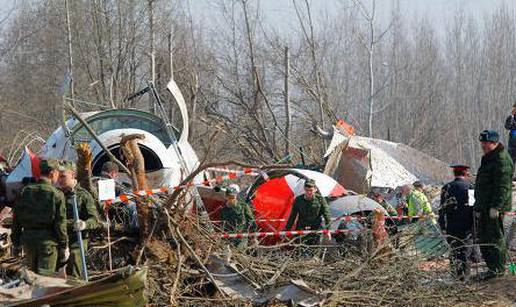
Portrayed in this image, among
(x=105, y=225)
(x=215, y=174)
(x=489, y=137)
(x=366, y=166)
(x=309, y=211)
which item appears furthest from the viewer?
(x=215, y=174)

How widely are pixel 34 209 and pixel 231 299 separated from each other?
2.05m

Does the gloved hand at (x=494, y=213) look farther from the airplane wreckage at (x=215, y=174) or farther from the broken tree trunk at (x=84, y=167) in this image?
the broken tree trunk at (x=84, y=167)

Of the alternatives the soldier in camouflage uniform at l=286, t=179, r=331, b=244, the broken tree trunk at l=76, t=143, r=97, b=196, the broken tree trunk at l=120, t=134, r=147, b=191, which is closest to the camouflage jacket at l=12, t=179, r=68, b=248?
the broken tree trunk at l=76, t=143, r=97, b=196

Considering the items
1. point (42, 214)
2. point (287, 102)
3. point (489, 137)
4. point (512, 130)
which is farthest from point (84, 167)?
point (287, 102)

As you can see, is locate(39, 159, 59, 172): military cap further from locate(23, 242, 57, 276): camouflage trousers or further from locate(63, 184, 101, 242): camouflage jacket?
locate(23, 242, 57, 276): camouflage trousers

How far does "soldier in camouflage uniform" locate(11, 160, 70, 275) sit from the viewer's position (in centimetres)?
796

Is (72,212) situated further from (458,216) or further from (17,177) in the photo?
(458,216)

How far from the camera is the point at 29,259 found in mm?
8039

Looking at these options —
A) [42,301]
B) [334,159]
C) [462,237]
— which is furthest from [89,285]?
[334,159]

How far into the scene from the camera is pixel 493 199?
32.6ft

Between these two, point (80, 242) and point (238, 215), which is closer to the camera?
point (80, 242)

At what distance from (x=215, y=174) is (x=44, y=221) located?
11997mm

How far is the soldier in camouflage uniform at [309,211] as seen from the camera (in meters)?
11.6

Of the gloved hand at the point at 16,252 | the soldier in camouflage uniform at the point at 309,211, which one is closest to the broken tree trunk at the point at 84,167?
the gloved hand at the point at 16,252
